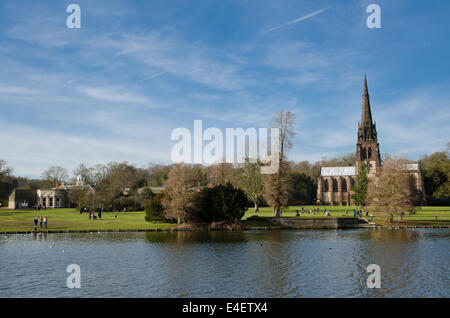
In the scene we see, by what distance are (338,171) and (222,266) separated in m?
119

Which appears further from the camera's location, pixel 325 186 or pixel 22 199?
pixel 325 186

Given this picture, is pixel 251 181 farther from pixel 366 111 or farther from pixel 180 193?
pixel 366 111

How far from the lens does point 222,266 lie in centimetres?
2777

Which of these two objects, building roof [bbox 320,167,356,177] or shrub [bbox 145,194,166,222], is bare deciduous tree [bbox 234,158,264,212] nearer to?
shrub [bbox 145,194,166,222]

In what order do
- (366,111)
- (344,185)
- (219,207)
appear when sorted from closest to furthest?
1. (219,207)
2. (366,111)
3. (344,185)

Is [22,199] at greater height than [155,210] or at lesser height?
greater

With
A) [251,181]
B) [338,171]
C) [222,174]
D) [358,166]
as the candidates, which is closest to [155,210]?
[222,174]

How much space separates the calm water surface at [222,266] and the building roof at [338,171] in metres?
95.6

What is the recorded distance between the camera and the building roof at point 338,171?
13775 centimetres

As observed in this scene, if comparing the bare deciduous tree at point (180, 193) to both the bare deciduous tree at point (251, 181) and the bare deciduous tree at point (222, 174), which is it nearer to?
the bare deciduous tree at point (222, 174)

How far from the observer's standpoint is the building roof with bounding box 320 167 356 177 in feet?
452

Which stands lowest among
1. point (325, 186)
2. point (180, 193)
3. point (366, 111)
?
point (180, 193)
